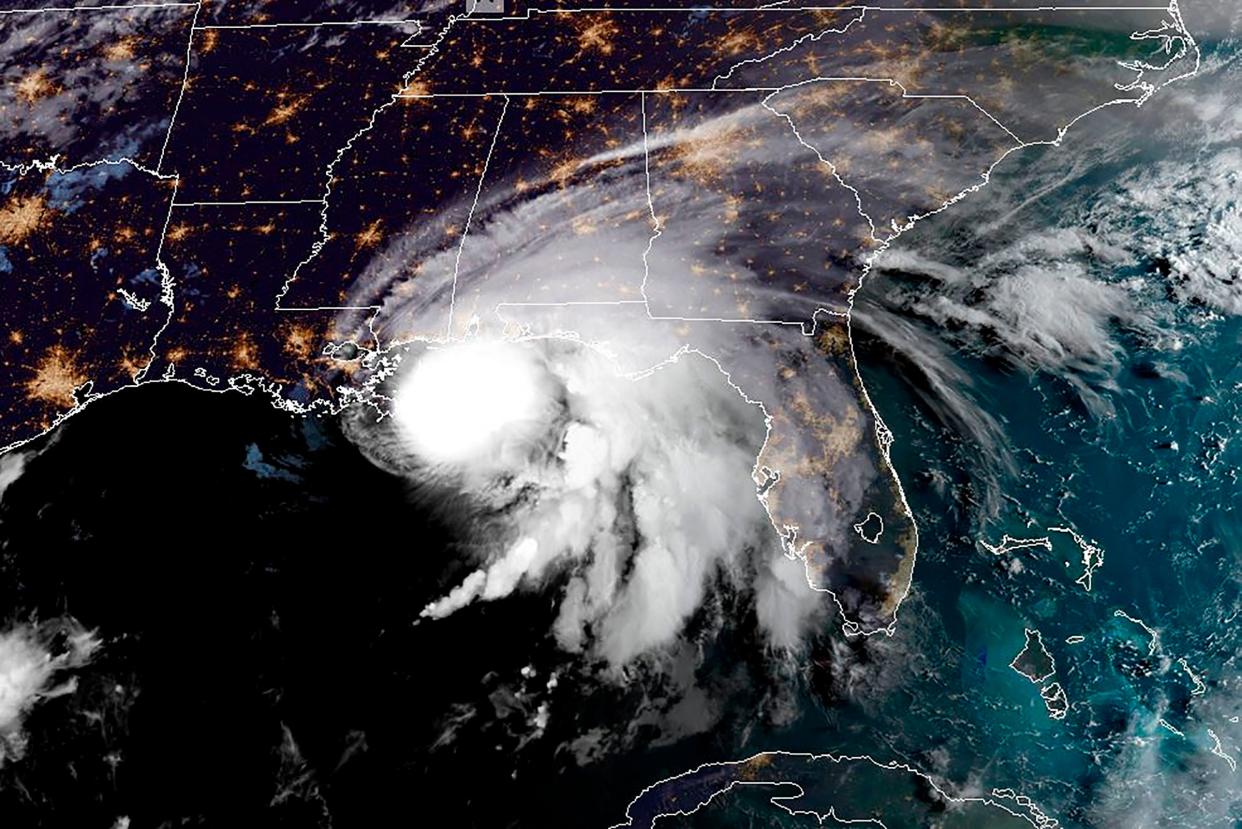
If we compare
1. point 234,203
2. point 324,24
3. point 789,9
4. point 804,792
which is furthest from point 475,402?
point 789,9

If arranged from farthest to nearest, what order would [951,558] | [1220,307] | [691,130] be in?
[691,130] → [1220,307] → [951,558]

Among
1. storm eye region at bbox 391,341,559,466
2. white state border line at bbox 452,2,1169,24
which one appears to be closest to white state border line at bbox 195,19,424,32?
white state border line at bbox 452,2,1169,24

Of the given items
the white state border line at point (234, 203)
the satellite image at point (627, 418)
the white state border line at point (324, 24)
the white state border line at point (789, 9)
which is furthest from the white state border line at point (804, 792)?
the white state border line at point (324, 24)

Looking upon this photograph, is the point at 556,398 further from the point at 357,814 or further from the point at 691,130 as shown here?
the point at 357,814

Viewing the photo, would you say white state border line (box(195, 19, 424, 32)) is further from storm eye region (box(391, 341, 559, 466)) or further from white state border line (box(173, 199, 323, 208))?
storm eye region (box(391, 341, 559, 466))

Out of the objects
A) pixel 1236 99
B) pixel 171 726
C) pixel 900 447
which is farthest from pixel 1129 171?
pixel 171 726

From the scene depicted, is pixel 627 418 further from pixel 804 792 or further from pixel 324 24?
pixel 324 24

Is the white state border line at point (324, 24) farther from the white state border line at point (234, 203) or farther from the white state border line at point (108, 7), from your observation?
the white state border line at point (234, 203)
